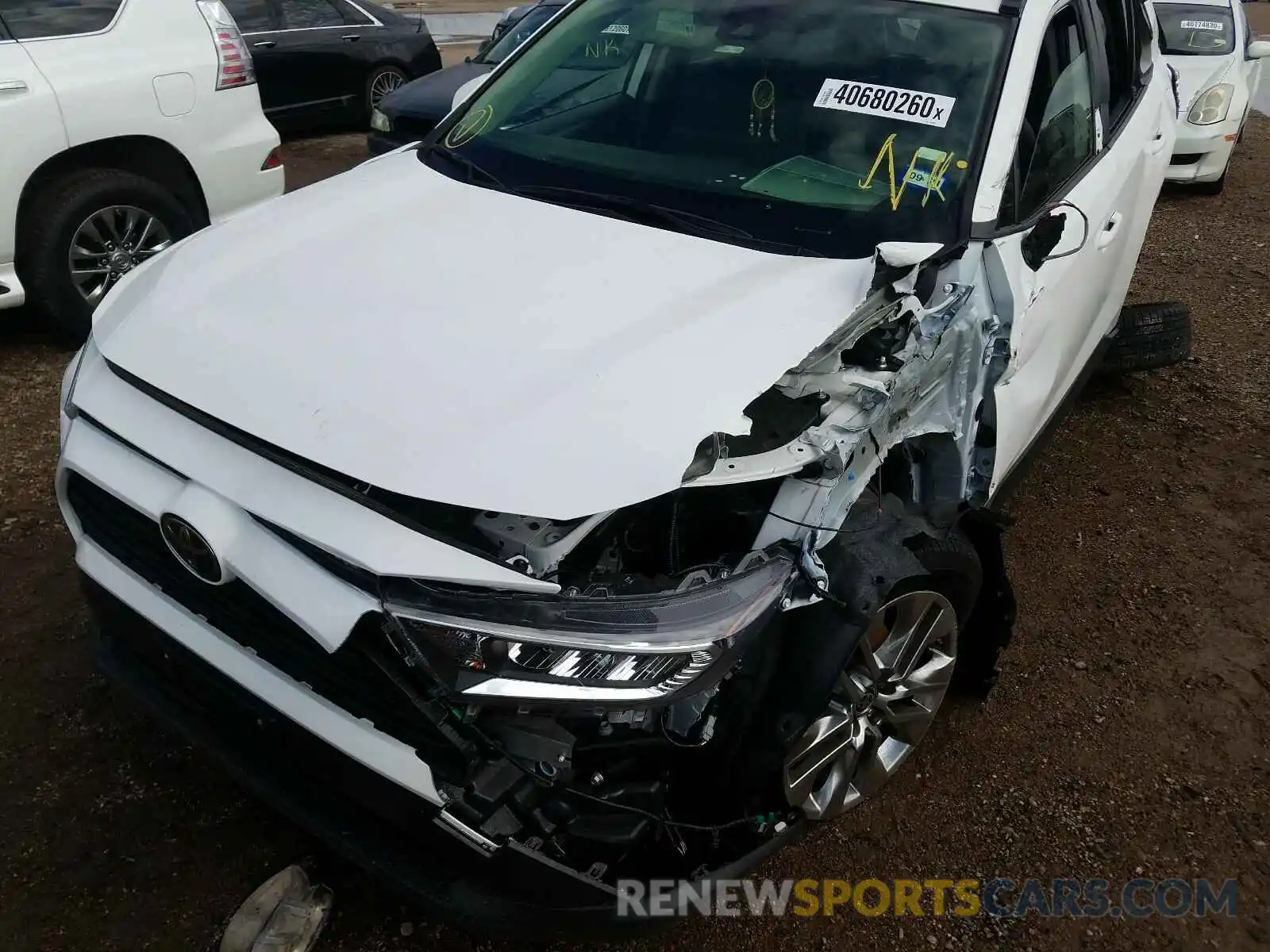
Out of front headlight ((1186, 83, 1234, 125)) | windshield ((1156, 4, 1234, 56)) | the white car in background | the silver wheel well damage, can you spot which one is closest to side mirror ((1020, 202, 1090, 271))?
the silver wheel well damage

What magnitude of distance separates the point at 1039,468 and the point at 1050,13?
184cm

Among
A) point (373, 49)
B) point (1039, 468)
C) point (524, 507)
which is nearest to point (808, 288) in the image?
point (524, 507)

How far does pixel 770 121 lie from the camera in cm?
274

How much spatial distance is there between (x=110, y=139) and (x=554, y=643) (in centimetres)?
394

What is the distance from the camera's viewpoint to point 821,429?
6.56ft

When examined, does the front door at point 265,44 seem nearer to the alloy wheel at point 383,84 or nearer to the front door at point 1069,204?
the alloy wheel at point 383,84

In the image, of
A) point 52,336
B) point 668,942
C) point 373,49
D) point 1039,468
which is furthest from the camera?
point 373,49

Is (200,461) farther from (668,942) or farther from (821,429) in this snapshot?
(668,942)

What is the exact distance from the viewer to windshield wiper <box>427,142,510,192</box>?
277cm

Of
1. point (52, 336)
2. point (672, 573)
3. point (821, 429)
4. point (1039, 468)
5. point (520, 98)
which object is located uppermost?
point (520, 98)

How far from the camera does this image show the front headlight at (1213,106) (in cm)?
703

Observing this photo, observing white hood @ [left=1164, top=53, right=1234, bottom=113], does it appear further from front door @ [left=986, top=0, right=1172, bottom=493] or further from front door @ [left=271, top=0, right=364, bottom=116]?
front door @ [left=271, top=0, right=364, bottom=116]

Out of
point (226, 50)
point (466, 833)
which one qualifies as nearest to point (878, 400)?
point (466, 833)

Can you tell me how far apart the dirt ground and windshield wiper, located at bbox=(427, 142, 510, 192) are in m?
1.64
